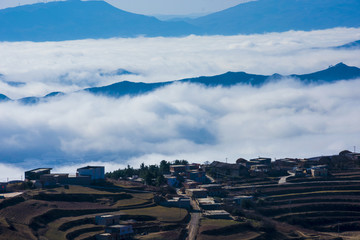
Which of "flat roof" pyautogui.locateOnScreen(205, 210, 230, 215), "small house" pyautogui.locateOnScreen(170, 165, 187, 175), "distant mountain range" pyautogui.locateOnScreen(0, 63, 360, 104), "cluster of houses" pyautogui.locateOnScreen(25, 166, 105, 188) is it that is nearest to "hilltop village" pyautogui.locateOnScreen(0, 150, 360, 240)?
"flat roof" pyautogui.locateOnScreen(205, 210, 230, 215)

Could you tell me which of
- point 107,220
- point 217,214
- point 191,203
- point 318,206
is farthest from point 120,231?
point 318,206

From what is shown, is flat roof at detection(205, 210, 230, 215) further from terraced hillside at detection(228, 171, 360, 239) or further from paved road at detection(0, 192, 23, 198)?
paved road at detection(0, 192, 23, 198)

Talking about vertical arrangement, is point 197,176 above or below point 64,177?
below

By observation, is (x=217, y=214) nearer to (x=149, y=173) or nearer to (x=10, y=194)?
(x=149, y=173)

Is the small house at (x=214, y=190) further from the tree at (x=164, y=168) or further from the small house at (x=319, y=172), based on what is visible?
the tree at (x=164, y=168)

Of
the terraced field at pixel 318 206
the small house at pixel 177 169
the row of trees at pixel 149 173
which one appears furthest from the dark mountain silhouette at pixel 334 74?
the terraced field at pixel 318 206

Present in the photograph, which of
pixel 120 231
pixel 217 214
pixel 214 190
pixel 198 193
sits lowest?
pixel 120 231
